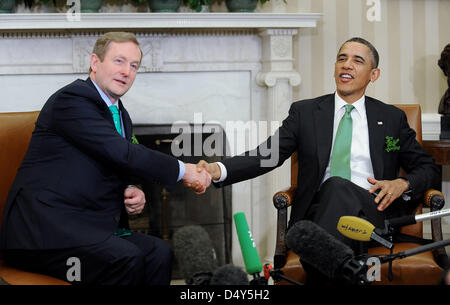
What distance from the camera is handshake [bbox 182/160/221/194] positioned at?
230 cm

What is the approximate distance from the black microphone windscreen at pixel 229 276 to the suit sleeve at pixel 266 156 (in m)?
1.59

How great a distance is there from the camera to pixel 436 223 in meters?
2.30

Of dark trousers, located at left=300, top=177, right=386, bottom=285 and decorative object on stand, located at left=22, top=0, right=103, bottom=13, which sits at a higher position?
decorative object on stand, located at left=22, top=0, right=103, bottom=13

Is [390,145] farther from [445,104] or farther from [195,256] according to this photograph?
[195,256]

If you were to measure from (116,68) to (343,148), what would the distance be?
111cm

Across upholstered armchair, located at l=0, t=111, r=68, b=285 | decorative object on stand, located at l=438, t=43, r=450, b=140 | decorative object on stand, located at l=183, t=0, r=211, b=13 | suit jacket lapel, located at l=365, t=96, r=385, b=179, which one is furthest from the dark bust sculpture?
upholstered armchair, located at l=0, t=111, r=68, b=285

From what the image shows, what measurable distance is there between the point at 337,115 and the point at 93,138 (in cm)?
123

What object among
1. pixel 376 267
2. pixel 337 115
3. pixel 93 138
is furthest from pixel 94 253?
pixel 337 115

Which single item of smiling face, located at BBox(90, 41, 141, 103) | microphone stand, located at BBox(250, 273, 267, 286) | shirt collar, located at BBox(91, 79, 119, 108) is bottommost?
microphone stand, located at BBox(250, 273, 267, 286)

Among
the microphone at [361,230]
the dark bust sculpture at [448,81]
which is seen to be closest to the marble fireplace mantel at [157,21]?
the dark bust sculpture at [448,81]

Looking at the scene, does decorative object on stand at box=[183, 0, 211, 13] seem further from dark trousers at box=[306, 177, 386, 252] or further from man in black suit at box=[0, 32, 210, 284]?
dark trousers at box=[306, 177, 386, 252]

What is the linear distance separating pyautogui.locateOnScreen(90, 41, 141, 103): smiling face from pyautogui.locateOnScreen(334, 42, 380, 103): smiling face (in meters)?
1.04

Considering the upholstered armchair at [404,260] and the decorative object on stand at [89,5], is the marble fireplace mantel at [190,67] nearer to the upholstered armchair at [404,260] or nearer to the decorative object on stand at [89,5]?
the decorative object on stand at [89,5]

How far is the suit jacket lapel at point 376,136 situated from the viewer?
251 centimetres
